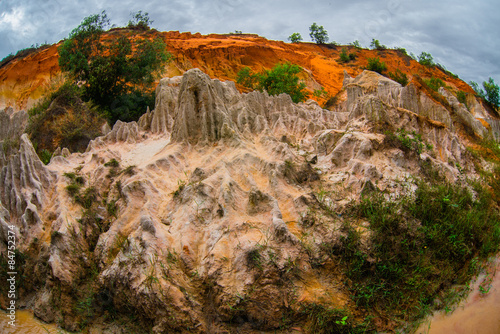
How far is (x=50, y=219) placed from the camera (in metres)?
6.79

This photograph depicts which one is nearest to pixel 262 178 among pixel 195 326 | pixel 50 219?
pixel 195 326

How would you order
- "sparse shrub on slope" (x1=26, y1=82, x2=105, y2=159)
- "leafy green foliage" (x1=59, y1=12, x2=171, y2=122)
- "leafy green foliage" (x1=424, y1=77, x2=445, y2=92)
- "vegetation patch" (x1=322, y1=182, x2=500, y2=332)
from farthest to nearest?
1. "leafy green foliage" (x1=424, y1=77, x2=445, y2=92)
2. "leafy green foliage" (x1=59, y1=12, x2=171, y2=122)
3. "sparse shrub on slope" (x1=26, y1=82, x2=105, y2=159)
4. "vegetation patch" (x1=322, y1=182, x2=500, y2=332)

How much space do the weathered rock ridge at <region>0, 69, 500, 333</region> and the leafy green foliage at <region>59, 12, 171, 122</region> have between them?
711 centimetres

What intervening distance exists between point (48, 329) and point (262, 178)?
13.6 ft

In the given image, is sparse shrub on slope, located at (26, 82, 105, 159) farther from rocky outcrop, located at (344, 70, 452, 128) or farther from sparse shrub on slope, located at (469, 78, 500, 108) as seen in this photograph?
sparse shrub on slope, located at (469, 78, 500, 108)

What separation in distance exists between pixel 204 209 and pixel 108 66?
1252cm

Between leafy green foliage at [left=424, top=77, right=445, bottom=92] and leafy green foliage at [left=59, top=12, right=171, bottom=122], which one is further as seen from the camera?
leafy green foliage at [left=424, top=77, right=445, bottom=92]

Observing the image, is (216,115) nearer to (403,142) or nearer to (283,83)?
(403,142)

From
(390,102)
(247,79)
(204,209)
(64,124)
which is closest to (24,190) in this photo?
(204,209)

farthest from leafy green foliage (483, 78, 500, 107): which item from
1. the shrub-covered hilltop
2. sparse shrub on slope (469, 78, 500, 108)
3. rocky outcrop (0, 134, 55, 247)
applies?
rocky outcrop (0, 134, 55, 247)

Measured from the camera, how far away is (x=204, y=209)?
6.09 m

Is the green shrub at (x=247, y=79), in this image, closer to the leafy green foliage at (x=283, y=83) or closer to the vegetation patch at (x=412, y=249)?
the leafy green foliage at (x=283, y=83)

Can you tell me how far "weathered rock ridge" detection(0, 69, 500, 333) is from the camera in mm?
5070

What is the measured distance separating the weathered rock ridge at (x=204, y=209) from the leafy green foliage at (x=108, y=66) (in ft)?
23.3
